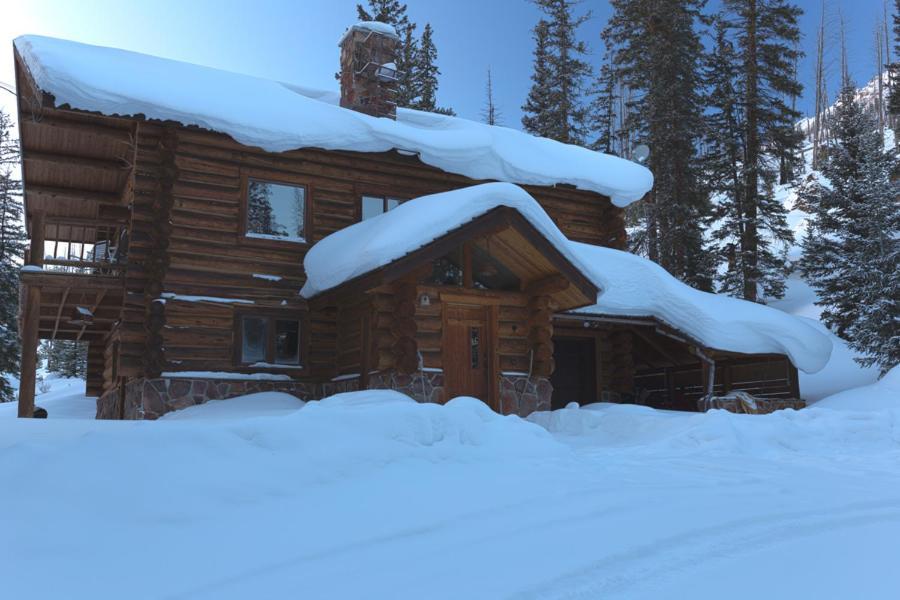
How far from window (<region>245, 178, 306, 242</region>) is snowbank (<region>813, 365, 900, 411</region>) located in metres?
11.1

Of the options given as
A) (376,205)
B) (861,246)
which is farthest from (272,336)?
(861,246)

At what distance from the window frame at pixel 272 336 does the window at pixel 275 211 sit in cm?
154

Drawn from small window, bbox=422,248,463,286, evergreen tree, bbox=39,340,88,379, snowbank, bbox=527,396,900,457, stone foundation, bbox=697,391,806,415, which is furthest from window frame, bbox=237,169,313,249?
evergreen tree, bbox=39,340,88,379

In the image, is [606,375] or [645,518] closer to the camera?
[645,518]

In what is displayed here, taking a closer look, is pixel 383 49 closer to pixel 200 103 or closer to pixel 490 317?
pixel 200 103

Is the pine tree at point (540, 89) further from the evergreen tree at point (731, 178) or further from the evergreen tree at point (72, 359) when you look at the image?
the evergreen tree at point (72, 359)

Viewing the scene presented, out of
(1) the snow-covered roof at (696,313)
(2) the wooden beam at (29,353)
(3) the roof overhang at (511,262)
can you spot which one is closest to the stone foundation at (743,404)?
(1) the snow-covered roof at (696,313)

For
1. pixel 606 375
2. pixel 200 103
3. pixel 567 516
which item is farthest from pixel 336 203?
pixel 567 516

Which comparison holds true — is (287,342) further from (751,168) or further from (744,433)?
(751,168)

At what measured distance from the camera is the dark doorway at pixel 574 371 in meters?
19.6

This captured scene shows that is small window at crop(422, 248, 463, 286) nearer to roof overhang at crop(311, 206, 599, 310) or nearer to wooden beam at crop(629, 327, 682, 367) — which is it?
roof overhang at crop(311, 206, 599, 310)

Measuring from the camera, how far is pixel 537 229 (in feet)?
43.7

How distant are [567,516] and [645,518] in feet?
1.87

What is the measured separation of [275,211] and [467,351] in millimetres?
4955
